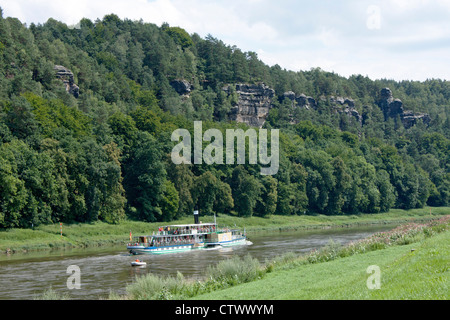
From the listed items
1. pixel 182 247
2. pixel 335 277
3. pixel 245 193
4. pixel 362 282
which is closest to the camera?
pixel 362 282

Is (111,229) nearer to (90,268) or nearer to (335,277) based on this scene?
(90,268)

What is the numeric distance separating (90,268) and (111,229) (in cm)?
3385

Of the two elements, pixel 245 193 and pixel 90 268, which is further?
pixel 245 193

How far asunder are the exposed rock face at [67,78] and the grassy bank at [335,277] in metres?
113

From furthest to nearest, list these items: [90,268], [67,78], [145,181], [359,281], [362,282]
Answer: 1. [67,78]
2. [145,181]
3. [90,268]
4. [359,281]
5. [362,282]

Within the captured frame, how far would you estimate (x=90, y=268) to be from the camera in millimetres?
53500

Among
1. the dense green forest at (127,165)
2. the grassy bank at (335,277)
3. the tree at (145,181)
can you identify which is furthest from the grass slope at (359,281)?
the tree at (145,181)

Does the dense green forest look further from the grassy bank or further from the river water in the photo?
the grassy bank

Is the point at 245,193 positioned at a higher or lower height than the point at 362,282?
lower

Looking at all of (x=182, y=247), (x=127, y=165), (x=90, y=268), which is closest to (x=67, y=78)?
(x=127, y=165)

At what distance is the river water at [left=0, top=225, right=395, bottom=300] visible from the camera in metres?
41.8

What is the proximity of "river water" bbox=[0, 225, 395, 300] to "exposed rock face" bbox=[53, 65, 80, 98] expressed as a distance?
7890 cm

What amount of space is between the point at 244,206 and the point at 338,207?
3430 centimetres

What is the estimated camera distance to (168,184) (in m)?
105
